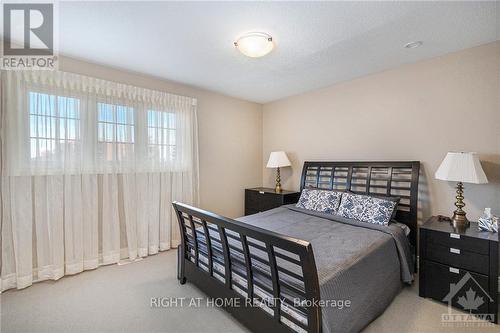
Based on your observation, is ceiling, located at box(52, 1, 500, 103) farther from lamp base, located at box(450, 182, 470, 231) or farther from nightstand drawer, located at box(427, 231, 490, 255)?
nightstand drawer, located at box(427, 231, 490, 255)

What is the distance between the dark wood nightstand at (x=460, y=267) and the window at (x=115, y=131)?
3474mm

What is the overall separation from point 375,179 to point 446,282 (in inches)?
51.4

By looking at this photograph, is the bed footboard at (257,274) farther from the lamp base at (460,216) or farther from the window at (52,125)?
the lamp base at (460,216)

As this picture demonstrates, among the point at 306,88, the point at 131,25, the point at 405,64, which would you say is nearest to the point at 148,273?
the point at 131,25

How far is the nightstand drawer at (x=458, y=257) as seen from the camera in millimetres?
1918

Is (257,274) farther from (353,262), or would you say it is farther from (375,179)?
(375,179)

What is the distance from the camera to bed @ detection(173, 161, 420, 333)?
140 centimetres

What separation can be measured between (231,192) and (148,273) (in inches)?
76.4

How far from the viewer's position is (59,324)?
186 centimetres

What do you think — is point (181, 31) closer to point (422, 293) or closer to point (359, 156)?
point (359, 156)

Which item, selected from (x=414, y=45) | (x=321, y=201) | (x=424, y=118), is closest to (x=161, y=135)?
(x=321, y=201)

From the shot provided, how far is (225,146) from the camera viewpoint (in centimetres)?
418

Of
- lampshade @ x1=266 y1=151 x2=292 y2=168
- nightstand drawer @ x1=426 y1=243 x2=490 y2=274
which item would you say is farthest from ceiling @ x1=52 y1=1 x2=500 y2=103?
nightstand drawer @ x1=426 y1=243 x2=490 y2=274

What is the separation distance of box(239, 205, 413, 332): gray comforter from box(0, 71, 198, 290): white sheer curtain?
1521 mm
